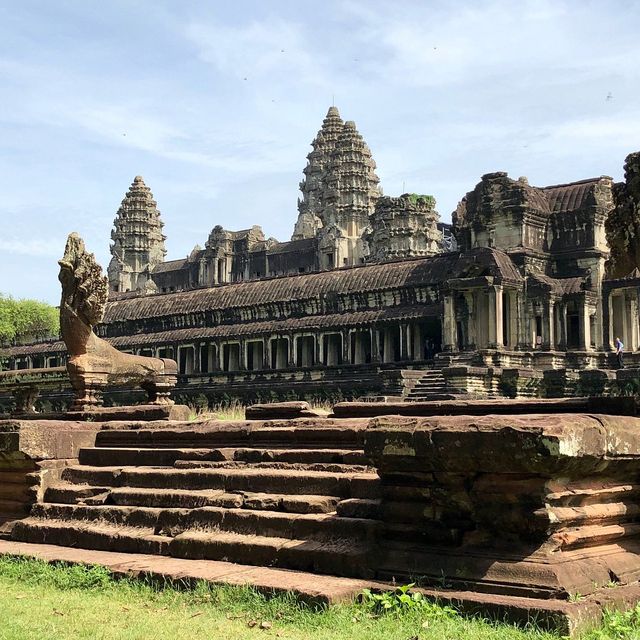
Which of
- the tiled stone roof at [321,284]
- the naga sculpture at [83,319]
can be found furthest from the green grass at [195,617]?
the tiled stone roof at [321,284]

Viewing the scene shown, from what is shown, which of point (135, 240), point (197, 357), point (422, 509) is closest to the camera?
point (422, 509)

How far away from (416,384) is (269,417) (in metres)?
21.2

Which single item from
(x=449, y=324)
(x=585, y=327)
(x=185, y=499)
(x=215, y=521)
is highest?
(x=449, y=324)

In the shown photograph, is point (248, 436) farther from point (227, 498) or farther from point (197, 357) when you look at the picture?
point (197, 357)

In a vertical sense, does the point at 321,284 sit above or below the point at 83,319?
above

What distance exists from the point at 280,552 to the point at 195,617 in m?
1.16

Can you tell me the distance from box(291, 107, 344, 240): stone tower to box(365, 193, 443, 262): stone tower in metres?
20.6

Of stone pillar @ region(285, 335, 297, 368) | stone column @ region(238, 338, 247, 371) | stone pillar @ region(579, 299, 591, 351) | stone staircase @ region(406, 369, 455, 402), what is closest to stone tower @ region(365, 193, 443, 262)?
stone column @ region(238, 338, 247, 371)

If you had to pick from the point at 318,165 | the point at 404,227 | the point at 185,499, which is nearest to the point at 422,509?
the point at 185,499

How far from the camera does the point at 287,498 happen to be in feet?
26.3

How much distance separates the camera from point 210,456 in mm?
9625

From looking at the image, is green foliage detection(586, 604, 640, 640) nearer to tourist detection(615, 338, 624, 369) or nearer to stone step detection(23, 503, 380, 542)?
stone step detection(23, 503, 380, 542)

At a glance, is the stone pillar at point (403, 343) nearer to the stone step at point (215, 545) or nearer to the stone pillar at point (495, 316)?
the stone pillar at point (495, 316)

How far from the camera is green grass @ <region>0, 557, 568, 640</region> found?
569cm
